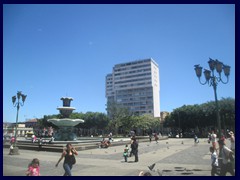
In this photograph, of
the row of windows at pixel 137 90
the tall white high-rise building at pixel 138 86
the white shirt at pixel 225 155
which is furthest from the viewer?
the row of windows at pixel 137 90

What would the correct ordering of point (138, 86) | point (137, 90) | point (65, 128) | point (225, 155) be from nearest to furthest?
point (225, 155) < point (65, 128) < point (138, 86) < point (137, 90)

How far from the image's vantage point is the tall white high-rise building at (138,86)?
127 metres

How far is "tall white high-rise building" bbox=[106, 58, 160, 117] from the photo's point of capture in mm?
127062

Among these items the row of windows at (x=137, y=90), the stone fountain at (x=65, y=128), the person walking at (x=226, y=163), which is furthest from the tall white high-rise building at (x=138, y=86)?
the person walking at (x=226, y=163)

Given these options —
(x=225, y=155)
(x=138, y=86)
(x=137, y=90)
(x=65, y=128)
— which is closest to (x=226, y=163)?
(x=225, y=155)

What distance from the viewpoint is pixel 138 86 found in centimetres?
13000

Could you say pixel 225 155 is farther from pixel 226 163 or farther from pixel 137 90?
pixel 137 90

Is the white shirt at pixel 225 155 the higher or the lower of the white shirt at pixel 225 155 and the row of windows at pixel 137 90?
the lower

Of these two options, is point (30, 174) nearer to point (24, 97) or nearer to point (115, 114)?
point (24, 97)

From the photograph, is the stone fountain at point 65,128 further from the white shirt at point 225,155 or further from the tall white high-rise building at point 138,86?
the tall white high-rise building at point 138,86

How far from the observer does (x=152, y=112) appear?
12488 centimetres
